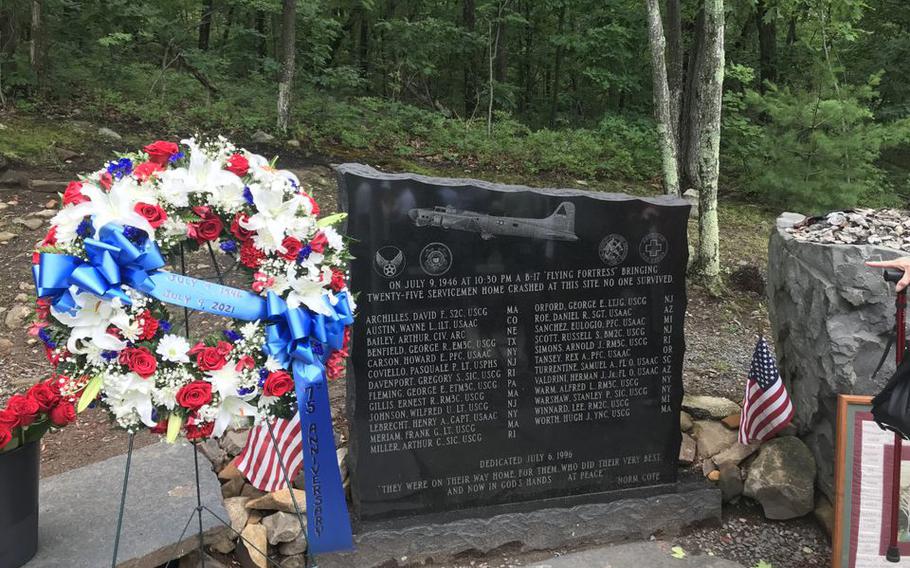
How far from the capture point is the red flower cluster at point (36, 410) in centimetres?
283

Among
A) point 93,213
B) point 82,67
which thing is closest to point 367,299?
point 93,213

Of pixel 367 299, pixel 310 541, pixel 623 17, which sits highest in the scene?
pixel 623 17

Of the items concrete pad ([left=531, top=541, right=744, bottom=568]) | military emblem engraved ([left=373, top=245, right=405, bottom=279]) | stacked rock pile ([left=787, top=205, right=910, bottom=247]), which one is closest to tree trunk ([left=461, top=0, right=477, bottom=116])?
stacked rock pile ([left=787, top=205, right=910, bottom=247])

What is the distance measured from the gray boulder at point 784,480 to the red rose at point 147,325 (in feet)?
12.1

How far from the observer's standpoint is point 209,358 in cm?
274

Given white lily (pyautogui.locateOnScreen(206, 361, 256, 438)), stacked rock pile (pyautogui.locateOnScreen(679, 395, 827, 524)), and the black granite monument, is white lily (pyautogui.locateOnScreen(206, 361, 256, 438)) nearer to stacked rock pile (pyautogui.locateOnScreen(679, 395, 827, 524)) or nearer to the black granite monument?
the black granite monument

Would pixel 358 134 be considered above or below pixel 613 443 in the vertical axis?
above

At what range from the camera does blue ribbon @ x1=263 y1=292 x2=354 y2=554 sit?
9.57 ft

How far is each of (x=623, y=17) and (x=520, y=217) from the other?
11.6 metres

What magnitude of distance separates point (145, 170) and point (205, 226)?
0.33 meters

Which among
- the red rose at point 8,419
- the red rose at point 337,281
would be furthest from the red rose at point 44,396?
the red rose at point 337,281

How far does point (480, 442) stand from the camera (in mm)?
4070

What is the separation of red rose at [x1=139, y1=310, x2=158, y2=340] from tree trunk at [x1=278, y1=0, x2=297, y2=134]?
8.71 m

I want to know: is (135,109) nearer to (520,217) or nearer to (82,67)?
(82,67)
